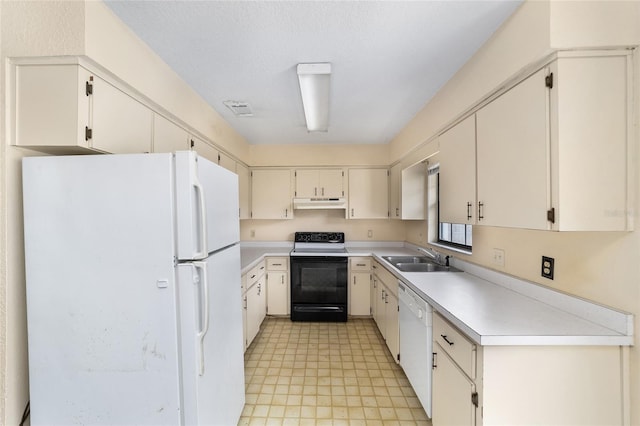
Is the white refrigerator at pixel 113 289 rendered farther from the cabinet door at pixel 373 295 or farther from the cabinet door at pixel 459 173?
the cabinet door at pixel 373 295

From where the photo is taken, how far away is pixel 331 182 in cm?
384

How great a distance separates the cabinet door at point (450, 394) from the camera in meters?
1.24

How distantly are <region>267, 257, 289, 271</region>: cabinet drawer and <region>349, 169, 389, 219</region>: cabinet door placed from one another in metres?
1.15

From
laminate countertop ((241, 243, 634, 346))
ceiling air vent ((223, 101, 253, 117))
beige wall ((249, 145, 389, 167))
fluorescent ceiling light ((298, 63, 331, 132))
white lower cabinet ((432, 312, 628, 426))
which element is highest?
ceiling air vent ((223, 101, 253, 117))

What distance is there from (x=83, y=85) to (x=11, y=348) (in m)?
1.27

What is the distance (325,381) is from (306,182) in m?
2.53

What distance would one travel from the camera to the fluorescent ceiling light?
177cm

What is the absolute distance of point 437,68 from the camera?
6.04ft

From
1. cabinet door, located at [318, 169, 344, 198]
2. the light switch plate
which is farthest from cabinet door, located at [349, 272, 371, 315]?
the light switch plate

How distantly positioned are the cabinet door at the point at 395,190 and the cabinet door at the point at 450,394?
1.98m

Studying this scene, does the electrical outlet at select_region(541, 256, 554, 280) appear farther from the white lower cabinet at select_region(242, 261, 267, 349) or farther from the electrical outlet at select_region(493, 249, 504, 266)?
the white lower cabinet at select_region(242, 261, 267, 349)

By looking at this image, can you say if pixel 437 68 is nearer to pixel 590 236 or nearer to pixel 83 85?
pixel 590 236

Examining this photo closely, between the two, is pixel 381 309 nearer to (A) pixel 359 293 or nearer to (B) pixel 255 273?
(A) pixel 359 293

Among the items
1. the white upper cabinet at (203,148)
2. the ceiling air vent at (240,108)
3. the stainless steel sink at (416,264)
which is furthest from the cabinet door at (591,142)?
the white upper cabinet at (203,148)
